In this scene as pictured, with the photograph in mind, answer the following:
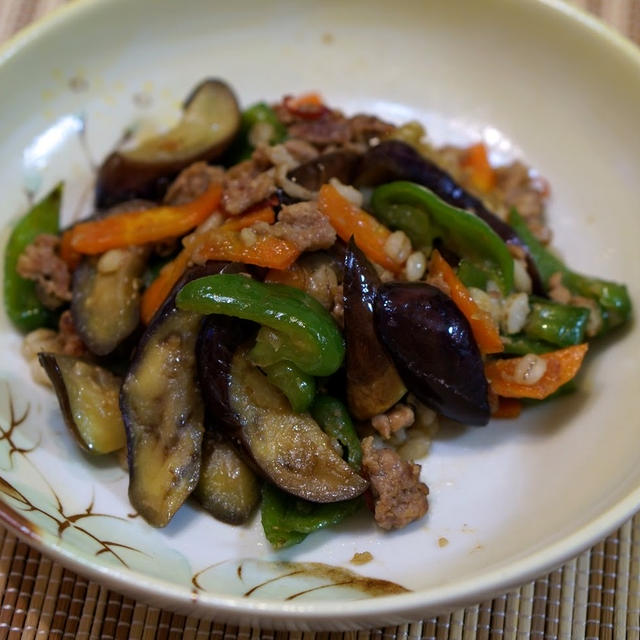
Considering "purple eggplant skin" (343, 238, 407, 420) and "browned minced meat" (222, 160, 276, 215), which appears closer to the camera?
"purple eggplant skin" (343, 238, 407, 420)

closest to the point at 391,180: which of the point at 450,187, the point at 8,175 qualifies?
the point at 450,187

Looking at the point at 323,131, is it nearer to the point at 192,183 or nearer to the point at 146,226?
the point at 192,183

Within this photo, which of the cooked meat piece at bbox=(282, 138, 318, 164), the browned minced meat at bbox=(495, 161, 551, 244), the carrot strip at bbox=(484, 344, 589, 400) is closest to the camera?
the carrot strip at bbox=(484, 344, 589, 400)

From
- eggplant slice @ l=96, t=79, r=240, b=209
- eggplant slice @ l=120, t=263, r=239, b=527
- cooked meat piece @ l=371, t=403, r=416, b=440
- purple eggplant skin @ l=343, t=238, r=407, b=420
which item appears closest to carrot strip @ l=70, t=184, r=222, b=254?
eggplant slice @ l=96, t=79, r=240, b=209

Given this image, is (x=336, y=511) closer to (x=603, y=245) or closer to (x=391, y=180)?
(x=391, y=180)

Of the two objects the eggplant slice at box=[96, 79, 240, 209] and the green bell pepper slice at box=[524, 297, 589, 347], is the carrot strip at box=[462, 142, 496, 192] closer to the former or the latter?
the green bell pepper slice at box=[524, 297, 589, 347]

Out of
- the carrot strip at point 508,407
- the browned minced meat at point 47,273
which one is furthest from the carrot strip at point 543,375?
the browned minced meat at point 47,273

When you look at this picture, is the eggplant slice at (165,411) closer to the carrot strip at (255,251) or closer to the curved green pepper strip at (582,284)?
the carrot strip at (255,251)

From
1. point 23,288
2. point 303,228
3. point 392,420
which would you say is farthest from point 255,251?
point 23,288
